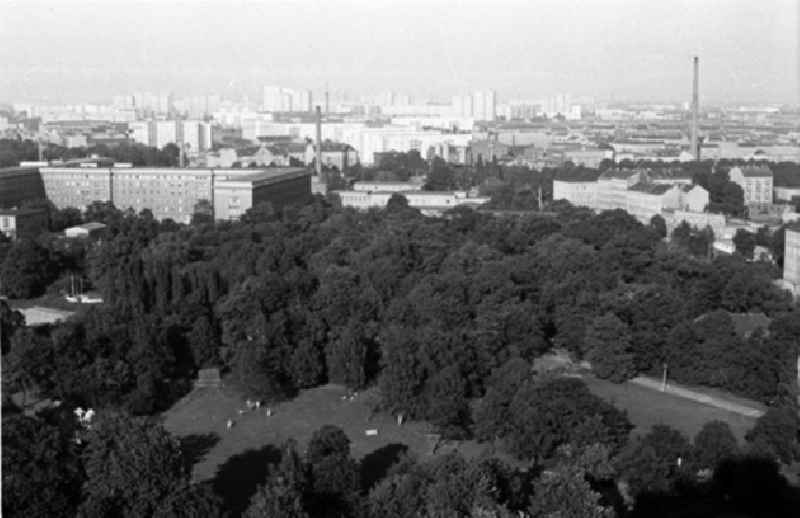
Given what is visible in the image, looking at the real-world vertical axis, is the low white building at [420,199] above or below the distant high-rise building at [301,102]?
below

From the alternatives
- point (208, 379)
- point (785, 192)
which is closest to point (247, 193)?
point (208, 379)

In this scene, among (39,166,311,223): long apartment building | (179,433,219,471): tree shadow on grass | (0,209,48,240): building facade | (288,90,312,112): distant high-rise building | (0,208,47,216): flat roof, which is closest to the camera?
(179,433,219,471): tree shadow on grass

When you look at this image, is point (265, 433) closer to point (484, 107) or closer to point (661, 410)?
point (661, 410)

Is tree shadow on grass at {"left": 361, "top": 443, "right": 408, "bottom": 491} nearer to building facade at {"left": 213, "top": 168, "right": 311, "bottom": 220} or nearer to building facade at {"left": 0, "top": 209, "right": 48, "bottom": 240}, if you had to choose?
building facade at {"left": 0, "top": 209, "right": 48, "bottom": 240}

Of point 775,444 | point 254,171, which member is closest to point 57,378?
point 775,444

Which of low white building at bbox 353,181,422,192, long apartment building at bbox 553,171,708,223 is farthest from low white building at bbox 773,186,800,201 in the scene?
low white building at bbox 353,181,422,192

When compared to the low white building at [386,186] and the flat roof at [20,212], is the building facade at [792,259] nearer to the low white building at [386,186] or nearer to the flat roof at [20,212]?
the low white building at [386,186]

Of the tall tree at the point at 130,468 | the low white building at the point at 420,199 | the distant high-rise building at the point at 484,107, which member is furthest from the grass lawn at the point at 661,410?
the distant high-rise building at the point at 484,107

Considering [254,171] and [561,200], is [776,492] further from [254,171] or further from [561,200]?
[254,171]
